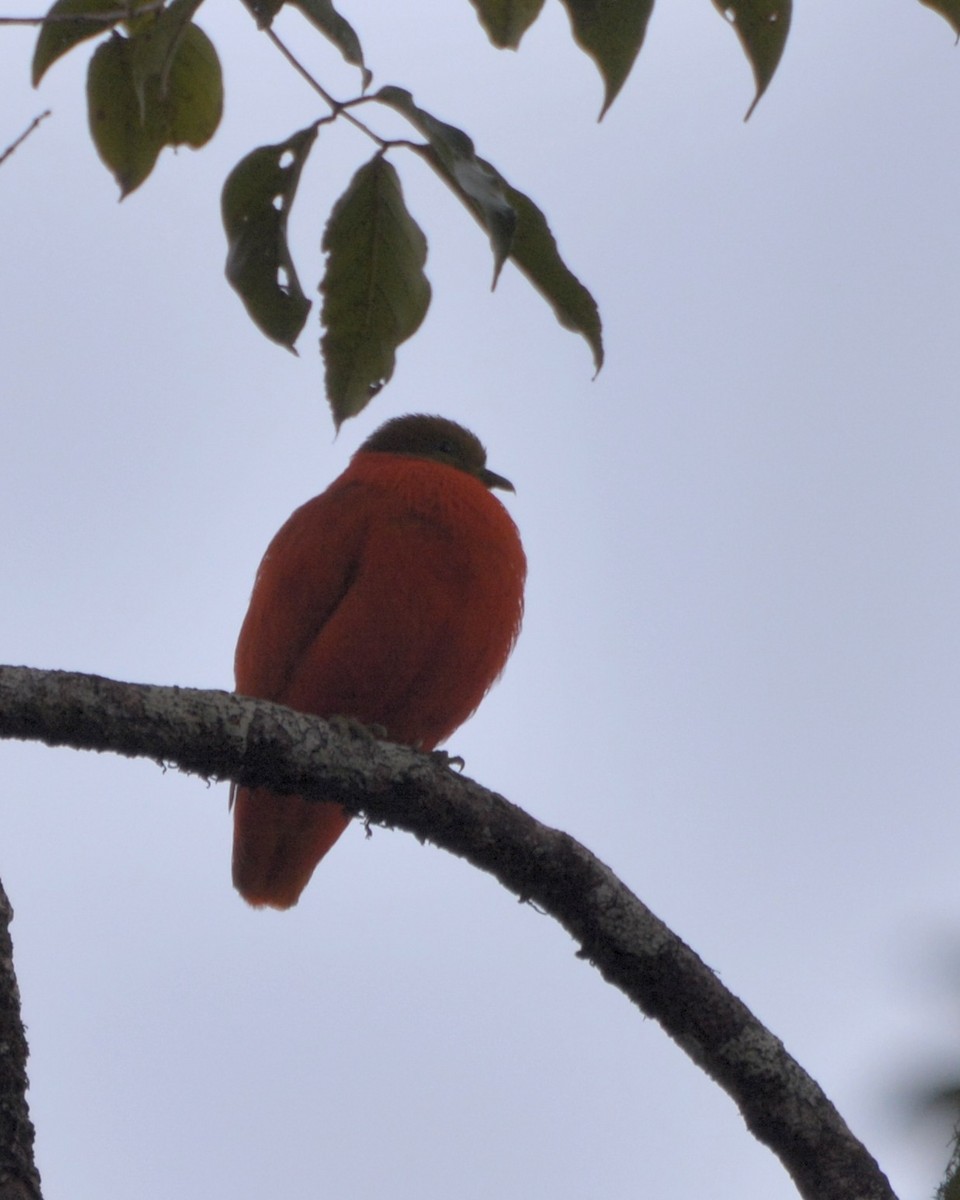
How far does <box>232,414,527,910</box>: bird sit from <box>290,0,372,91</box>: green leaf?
2.87m

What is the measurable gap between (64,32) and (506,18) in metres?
0.72

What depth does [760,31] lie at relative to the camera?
2.01 m

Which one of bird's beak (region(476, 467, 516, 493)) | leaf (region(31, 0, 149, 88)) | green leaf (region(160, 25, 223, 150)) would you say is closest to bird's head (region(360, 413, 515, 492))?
bird's beak (region(476, 467, 516, 493))

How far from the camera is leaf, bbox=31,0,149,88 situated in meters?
2.33

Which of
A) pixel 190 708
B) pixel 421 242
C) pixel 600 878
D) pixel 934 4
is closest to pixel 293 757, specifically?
pixel 190 708

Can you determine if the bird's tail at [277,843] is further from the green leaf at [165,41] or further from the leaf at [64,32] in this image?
the green leaf at [165,41]

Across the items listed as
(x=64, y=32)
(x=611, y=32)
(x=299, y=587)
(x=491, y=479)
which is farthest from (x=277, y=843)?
(x=611, y=32)

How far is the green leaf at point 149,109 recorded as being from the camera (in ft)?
8.07

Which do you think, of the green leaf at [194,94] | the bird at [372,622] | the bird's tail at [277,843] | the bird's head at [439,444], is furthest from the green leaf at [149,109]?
the bird's head at [439,444]

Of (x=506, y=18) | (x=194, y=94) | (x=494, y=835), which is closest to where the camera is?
(x=506, y=18)

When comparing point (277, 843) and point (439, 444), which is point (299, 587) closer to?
point (277, 843)

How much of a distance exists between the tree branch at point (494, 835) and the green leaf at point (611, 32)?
1.42m

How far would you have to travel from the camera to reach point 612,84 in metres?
2.00

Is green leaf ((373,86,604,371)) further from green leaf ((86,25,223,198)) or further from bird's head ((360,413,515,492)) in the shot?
bird's head ((360,413,515,492))
